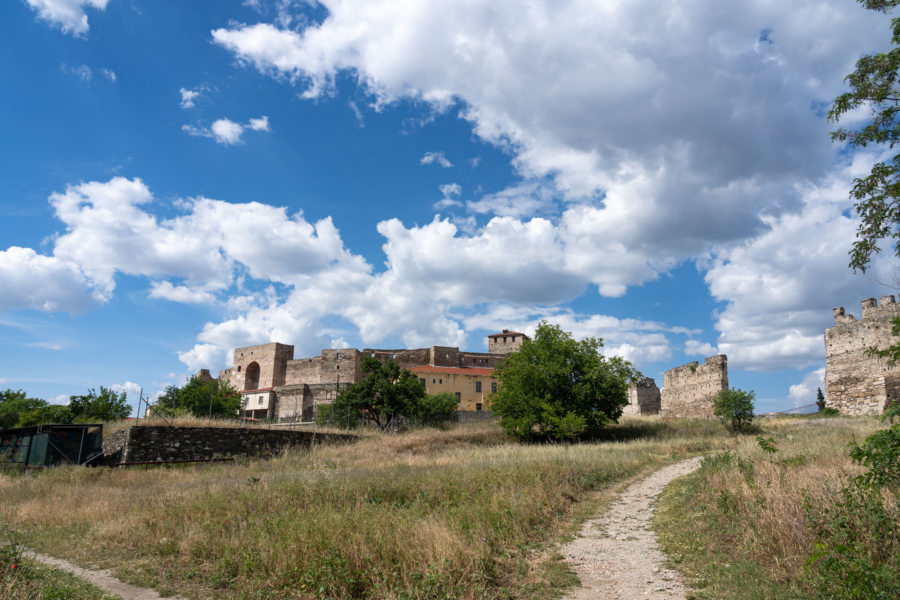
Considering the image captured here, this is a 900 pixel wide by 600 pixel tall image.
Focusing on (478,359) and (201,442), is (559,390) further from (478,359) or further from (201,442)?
(478,359)

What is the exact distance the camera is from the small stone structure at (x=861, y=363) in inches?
1139

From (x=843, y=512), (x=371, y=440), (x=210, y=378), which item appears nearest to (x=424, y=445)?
(x=371, y=440)

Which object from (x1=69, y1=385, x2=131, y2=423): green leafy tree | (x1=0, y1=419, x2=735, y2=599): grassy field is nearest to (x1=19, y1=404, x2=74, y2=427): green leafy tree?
(x1=69, y1=385, x2=131, y2=423): green leafy tree

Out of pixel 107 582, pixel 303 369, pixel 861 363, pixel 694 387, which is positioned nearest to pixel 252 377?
pixel 303 369

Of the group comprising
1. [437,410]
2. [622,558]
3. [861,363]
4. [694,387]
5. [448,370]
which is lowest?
[622,558]

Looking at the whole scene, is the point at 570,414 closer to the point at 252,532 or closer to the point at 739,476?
the point at 739,476

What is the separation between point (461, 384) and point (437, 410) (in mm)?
17332

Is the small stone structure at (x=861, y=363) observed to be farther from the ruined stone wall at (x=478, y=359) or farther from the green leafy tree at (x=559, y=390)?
the ruined stone wall at (x=478, y=359)

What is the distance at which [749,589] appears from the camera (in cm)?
520

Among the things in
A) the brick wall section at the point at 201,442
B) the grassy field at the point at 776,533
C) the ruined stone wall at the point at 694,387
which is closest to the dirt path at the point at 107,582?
the grassy field at the point at 776,533

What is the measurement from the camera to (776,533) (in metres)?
6.03

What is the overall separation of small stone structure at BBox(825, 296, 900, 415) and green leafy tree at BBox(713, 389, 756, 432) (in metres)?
6.83

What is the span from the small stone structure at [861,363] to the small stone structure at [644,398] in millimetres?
17548

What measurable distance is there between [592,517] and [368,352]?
200 feet
